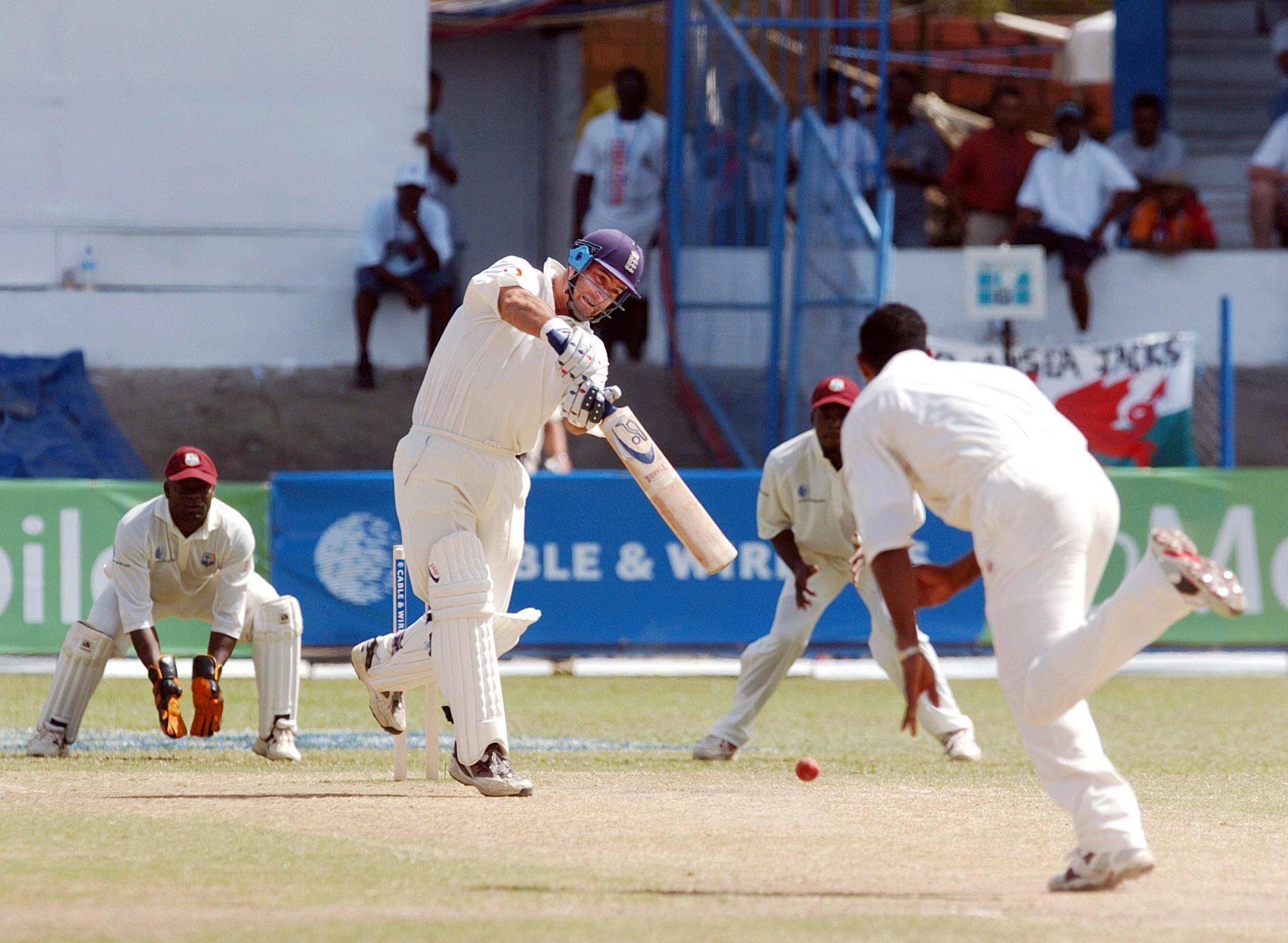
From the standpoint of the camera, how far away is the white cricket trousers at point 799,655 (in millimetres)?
9352

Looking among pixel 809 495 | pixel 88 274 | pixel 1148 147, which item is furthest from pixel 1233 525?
pixel 88 274

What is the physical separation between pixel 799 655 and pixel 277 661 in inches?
95.8

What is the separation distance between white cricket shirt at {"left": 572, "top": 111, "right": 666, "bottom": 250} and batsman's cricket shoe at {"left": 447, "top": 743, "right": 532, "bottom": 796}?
10.1 meters

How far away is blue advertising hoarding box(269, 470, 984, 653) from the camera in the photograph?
44.4 feet

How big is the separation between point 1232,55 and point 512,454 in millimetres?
15848

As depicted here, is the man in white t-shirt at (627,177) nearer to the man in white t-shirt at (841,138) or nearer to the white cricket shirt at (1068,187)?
the man in white t-shirt at (841,138)

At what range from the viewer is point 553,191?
19953 mm

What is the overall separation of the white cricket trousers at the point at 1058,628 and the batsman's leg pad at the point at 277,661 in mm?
4337

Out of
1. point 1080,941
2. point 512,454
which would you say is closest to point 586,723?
point 512,454

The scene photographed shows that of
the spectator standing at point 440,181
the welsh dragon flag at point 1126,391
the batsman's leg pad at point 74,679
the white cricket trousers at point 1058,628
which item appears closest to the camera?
the white cricket trousers at point 1058,628

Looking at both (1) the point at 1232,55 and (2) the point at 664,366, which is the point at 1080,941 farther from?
(1) the point at 1232,55

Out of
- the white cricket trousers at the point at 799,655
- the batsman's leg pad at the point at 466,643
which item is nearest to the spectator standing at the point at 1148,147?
the white cricket trousers at the point at 799,655

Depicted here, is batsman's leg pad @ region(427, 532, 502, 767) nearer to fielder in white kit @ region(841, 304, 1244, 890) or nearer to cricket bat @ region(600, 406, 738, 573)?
cricket bat @ region(600, 406, 738, 573)

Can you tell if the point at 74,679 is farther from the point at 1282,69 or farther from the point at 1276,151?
the point at 1282,69
